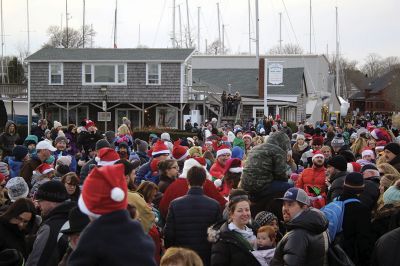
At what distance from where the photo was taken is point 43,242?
6168 millimetres

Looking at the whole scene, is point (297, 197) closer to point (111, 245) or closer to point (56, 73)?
point (111, 245)

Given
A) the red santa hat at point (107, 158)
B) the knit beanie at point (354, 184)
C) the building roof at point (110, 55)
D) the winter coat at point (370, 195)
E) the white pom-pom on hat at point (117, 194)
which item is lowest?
the winter coat at point (370, 195)

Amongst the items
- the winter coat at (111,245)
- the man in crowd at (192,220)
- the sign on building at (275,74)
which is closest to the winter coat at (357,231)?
the man in crowd at (192,220)

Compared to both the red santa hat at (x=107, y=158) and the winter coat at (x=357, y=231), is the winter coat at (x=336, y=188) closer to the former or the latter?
the winter coat at (x=357, y=231)

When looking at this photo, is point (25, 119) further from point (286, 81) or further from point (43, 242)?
point (43, 242)

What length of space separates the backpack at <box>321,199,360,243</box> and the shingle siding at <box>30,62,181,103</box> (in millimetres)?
31496

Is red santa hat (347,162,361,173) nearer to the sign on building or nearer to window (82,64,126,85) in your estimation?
window (82,64,126,85)

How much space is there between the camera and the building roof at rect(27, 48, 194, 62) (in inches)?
1543

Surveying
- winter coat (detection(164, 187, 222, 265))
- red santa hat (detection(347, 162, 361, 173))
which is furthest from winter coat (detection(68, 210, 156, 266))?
red santa hat (detection(347, 162, 361, 173))

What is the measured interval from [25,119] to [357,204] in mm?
45892

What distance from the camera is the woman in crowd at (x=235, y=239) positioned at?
6285 mm

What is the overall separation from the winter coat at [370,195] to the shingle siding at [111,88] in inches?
1201

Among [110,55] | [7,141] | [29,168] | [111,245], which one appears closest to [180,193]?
[29,168]

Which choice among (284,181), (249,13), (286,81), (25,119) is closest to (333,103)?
(249,13)
